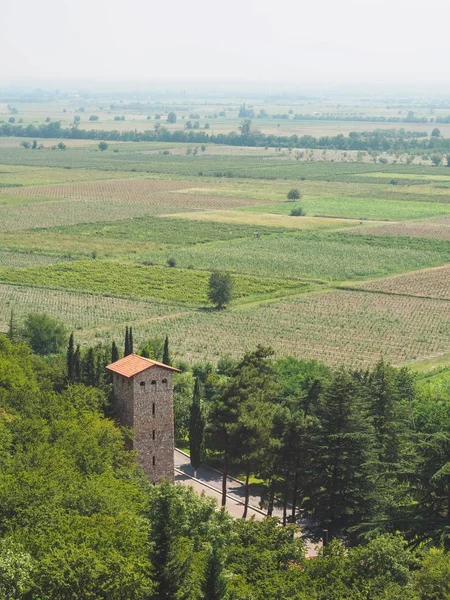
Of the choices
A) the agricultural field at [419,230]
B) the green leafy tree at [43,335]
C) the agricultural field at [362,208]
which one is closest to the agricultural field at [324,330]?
the green leafy tree at [43,335]

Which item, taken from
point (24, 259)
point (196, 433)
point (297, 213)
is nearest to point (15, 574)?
point (196, 433)

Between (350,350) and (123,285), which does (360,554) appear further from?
(123,285)

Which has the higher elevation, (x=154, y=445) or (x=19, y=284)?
(x=154, y=445)

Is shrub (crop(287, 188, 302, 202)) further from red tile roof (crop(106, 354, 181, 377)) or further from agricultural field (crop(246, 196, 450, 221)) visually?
red tile roof (crop(106, 354, 181, 377))

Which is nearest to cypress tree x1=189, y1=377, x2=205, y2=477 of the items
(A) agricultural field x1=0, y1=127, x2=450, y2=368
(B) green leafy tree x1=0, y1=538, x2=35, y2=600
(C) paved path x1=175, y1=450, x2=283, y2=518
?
(C) paved path x1=175, y1=450, x2=283, y2=518


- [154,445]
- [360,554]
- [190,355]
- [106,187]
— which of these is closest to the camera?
[360,554]

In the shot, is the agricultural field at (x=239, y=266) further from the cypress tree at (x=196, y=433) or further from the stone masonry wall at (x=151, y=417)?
the stone masonry wall at (x=151, y=417)

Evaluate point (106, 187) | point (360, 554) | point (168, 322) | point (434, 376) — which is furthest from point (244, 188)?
point (360, 554)

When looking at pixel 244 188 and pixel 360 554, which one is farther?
pixel 244 188
